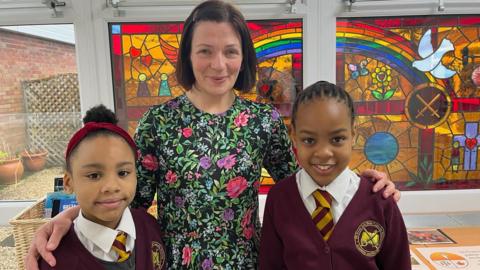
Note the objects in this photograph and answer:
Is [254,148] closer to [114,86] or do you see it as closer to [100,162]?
[100,162]

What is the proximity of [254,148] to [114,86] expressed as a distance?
0.96m

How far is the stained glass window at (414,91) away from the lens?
5.97 ft

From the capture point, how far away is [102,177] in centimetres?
90

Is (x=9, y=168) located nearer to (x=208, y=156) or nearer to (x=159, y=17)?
(x=159, y=17)

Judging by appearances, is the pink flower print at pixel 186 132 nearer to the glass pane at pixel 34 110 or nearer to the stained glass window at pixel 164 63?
the stained glass window at pixel 164 63

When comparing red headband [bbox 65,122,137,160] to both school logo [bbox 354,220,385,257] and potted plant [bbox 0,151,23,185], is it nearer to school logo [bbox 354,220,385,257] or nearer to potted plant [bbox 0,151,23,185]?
school logo [bbox 354,220,385,257]

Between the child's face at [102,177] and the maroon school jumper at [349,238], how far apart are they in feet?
1.29

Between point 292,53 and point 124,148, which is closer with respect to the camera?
point 124,148

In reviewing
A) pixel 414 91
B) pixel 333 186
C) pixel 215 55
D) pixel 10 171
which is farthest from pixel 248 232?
pixel 10 171

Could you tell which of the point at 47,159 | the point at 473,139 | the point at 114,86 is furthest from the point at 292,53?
the point at 47,159

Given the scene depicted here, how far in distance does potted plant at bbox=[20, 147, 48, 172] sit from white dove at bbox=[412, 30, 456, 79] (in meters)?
1.80

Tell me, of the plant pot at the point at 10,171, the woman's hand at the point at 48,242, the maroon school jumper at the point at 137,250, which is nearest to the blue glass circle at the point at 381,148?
the maroon school jumper at the point at 137,250

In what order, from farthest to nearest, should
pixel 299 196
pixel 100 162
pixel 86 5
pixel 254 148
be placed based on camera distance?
1. pixel 86 5
2. pixel 254 148
3. pixel 299 196
4. pixel 100 162

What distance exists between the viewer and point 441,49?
1.83m
